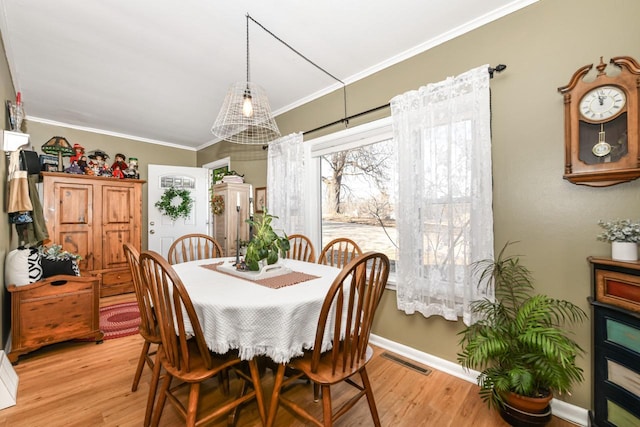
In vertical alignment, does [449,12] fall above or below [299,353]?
above

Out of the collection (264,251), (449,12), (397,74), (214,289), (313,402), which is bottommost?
(313,402)

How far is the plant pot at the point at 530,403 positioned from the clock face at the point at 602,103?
149 centimetres

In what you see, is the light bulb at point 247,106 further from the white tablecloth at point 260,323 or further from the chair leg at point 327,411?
the chair leg at point 327,411

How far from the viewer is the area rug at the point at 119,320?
2.70 metres

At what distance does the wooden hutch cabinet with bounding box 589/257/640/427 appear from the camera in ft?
4.03

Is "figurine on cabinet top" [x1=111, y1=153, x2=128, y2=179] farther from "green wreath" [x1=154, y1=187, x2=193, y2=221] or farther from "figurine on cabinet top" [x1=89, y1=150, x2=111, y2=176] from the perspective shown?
"green wreath" [x1=154, y1=187, x2=193, y2=221]

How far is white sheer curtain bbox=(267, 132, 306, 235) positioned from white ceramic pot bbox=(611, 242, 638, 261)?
2.37m

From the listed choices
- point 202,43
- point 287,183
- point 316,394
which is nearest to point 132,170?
point 287,183

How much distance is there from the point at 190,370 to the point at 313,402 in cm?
85

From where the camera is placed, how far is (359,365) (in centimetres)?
131

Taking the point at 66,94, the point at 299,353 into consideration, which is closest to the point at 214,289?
the point at 299,353

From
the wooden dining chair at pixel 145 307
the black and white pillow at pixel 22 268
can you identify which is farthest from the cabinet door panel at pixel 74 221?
the wooden dining chair at pixel 145 307

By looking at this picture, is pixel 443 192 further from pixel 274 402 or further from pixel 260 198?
pixel 260 198

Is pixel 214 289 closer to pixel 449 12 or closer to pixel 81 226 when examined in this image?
pixel 449 12
